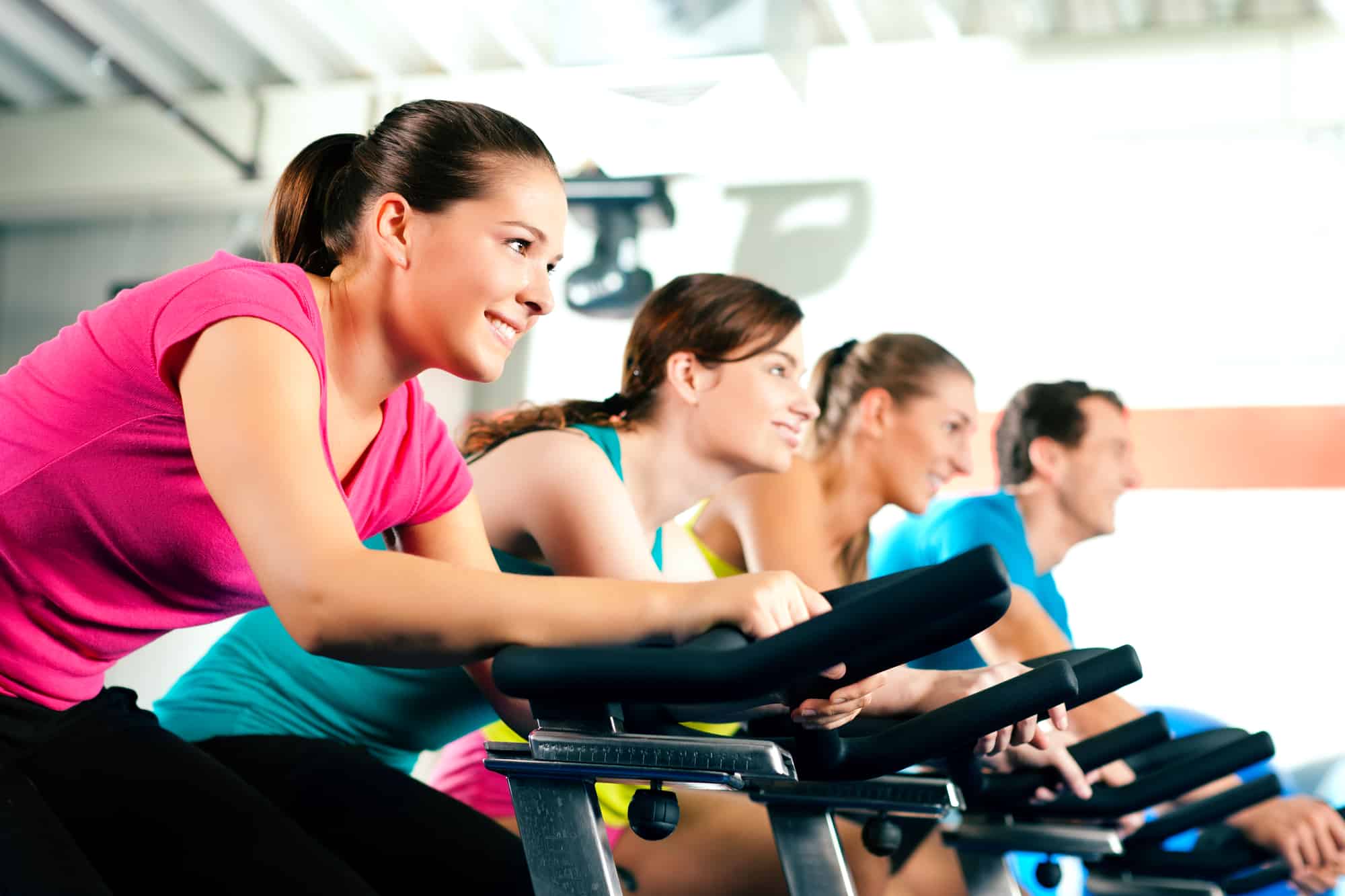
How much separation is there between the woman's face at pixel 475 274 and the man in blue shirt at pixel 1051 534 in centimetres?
87

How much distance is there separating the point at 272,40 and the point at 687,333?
174 inches

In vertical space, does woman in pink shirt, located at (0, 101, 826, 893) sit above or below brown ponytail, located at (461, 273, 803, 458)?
below

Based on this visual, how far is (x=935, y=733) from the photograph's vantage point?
100cm

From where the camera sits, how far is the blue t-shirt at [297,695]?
1.42 m

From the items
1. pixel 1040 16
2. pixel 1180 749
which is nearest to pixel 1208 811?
pixel 1180 749

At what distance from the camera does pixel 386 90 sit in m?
5.78

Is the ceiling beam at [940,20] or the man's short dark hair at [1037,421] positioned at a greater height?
the ceiling beam at [940,20]

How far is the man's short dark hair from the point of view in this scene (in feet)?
9.84

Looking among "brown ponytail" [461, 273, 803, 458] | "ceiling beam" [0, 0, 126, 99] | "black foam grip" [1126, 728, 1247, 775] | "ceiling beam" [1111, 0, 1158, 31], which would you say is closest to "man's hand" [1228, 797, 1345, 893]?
"black foam grip" [1126, 728, 1247, 775]

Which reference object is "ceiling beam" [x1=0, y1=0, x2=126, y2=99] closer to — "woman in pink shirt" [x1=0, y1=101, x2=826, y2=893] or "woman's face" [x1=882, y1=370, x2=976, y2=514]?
"woman's face" [x1=882, y1=370, x2=976, y2=514]

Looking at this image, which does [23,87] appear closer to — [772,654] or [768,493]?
[768,493]

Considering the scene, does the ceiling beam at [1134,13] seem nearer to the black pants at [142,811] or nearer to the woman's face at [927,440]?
the woman's face at [927,440]

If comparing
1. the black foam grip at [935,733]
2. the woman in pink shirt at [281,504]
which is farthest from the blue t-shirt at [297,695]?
the black foam grip at [935,733]

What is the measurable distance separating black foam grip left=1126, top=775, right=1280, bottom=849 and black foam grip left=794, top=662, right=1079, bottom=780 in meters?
1.02
